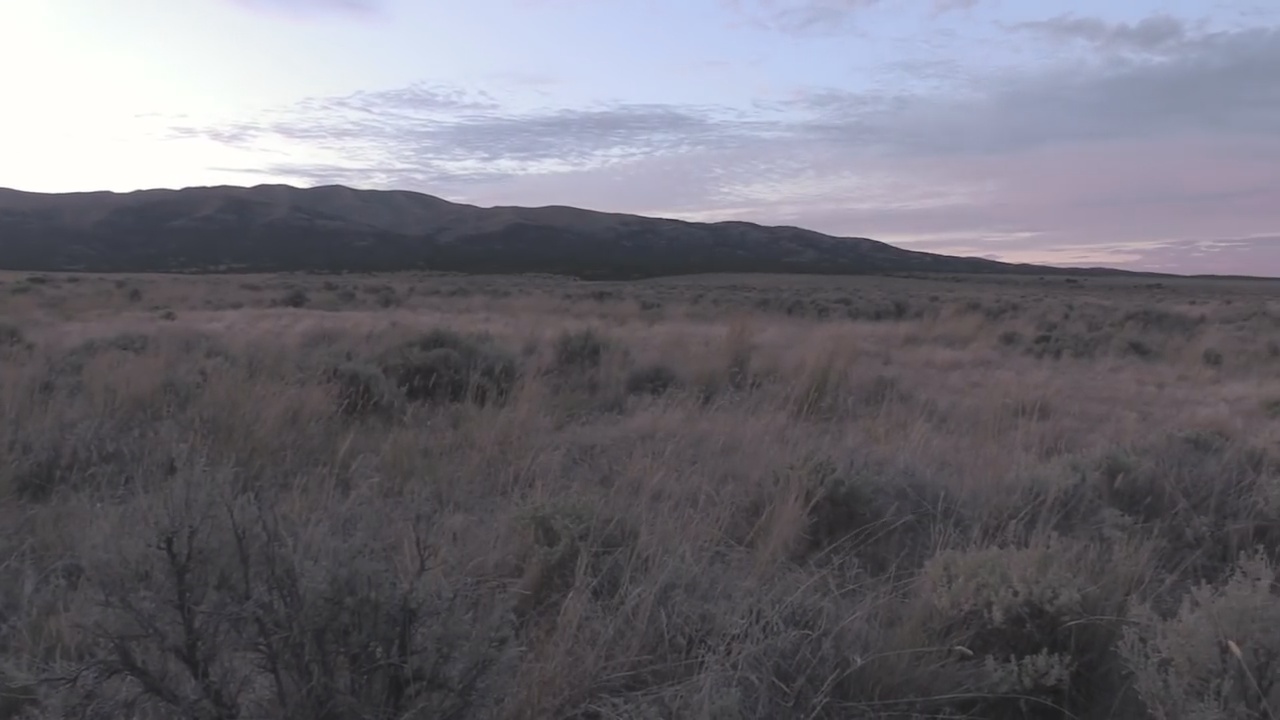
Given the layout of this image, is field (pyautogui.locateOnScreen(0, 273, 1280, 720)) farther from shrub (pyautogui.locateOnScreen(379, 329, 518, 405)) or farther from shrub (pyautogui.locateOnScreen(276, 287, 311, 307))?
shrub (pyautogui.locateOnScreen(276, 287, 311, 307))

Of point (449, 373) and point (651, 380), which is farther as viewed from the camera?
point (651, 380)

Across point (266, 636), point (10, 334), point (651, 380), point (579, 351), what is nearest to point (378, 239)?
point (10, 334)

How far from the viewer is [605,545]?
13.3 ft

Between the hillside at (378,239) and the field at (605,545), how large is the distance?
77.1 metres

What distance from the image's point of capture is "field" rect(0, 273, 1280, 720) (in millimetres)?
2504

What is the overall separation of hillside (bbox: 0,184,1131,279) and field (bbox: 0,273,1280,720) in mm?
77124

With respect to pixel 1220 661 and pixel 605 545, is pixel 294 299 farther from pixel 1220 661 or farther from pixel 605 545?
pixel 1220 661

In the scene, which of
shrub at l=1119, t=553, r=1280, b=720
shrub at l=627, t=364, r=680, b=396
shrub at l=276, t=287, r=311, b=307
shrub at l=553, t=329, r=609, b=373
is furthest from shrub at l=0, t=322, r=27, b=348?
shrub at l=276, t=287, r=311, b=307

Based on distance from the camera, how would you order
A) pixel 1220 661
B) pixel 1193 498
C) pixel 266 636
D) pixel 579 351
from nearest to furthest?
1. pixel 266 636
2. pixel 1220 661
3. pixel 1193 498
4. pixel 579 351

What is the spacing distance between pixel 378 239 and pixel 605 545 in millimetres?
111287

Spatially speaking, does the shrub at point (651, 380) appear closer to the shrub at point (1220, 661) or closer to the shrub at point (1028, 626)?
the shrub at point (1028, 626)

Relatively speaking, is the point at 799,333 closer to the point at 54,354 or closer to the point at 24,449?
the point at 54,354

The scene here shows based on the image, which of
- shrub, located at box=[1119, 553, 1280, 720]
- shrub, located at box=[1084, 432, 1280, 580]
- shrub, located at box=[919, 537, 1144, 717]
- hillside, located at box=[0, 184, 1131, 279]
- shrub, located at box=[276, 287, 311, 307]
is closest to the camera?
shrub, located at box=[1119, 553, 1280, 720]

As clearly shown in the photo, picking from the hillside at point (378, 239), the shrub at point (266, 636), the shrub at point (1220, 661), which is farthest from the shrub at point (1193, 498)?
the hillside at point (378, 239)
